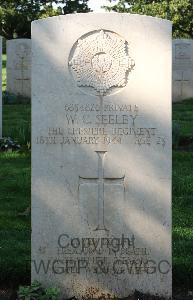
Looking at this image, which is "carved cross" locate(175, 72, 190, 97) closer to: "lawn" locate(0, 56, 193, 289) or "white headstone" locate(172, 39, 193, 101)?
"white headstone" locate(172, 39, 193, 101)

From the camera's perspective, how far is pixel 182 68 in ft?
Result: 49.6

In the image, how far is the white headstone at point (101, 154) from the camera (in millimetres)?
3730

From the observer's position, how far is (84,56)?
147 inches

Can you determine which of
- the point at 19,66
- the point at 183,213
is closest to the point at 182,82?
→ the point at 19,66

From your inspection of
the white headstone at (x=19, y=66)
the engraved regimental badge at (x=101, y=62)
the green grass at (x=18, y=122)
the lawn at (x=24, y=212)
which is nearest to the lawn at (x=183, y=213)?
the lawn at (x=24, y=212)

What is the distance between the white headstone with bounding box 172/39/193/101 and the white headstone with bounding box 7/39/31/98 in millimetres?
3774

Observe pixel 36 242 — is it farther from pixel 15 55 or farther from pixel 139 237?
pixel 15 55

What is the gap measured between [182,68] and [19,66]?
4.24 metres

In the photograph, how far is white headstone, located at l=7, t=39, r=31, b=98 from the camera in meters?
15.5

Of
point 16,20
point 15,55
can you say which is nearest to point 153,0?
point 16,20

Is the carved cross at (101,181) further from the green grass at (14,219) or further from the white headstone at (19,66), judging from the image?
the white headstone at (19,66)

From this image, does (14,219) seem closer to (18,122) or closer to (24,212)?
(24,212)

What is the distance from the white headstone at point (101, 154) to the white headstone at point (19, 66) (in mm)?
11919

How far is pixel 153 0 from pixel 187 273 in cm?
2735
